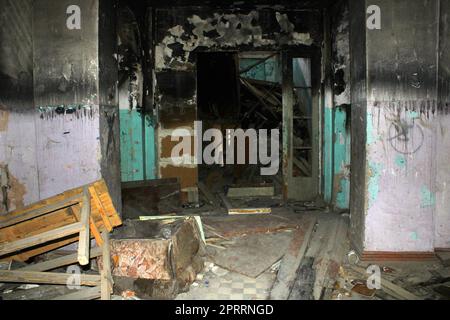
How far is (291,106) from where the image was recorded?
563 cm

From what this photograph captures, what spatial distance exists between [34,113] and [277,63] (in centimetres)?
674

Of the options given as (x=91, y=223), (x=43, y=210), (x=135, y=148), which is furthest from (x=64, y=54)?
(x=135, y=148)

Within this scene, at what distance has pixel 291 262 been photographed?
3447mm

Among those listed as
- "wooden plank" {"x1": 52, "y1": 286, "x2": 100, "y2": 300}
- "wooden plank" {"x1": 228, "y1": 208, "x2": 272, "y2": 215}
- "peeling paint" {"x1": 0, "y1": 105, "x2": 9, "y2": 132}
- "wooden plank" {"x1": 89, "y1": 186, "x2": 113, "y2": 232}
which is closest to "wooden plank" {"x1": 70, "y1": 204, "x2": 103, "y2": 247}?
"wooden plank" {"x1": 89, "y1": 186, "x2": 113, "y2": 232}

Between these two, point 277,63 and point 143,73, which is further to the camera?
point 277,63

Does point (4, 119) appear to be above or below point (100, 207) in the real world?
above

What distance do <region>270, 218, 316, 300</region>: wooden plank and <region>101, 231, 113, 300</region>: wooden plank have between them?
134 cm

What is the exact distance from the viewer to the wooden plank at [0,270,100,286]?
2797 mm

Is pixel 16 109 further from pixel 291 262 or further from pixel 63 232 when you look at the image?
pixel 291 262

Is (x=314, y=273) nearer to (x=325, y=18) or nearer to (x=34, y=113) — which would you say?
(x=34, y=113)

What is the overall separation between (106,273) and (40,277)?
552 mm

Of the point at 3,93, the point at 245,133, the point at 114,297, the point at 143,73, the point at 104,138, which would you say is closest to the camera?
the point at 114,297

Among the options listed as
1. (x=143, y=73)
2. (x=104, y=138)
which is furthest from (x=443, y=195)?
(x=143, y=73)

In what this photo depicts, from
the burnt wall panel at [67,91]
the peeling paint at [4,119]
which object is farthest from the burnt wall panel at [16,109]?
the burnt wall panel at [67,91]
